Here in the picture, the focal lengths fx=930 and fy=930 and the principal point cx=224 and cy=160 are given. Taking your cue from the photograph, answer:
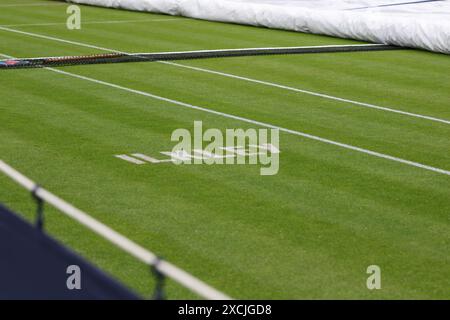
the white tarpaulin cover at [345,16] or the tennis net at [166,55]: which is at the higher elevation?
the white tarpaulin cover at [345,16]

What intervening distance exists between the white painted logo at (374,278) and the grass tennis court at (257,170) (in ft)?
0.26

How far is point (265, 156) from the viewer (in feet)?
44.5

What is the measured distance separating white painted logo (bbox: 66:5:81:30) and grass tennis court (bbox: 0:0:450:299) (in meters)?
5.47

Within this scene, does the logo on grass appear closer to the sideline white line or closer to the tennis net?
the sideline white line

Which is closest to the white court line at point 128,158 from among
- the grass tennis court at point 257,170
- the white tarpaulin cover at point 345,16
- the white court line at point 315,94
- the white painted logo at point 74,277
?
the grass tennis court at point 257,170

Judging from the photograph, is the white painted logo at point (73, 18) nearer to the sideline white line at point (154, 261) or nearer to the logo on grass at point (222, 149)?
the logo on grass at point (222, 149)

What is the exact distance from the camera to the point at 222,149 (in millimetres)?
14070

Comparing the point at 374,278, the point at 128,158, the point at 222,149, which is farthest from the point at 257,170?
the point at 374,278

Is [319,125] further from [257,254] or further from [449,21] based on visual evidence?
[449,21]

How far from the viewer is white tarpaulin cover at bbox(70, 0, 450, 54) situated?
24828 mm

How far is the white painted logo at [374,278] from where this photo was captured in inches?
339

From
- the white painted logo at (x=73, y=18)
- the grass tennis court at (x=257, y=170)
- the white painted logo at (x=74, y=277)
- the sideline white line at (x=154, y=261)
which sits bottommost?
the grass tennis court at (x=257, y=170)

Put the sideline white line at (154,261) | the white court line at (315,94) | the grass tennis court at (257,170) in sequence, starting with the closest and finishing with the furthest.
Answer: the sideline white line at (154,261) < the grass tennis court at (257,170) < the white court line at (315,94)
